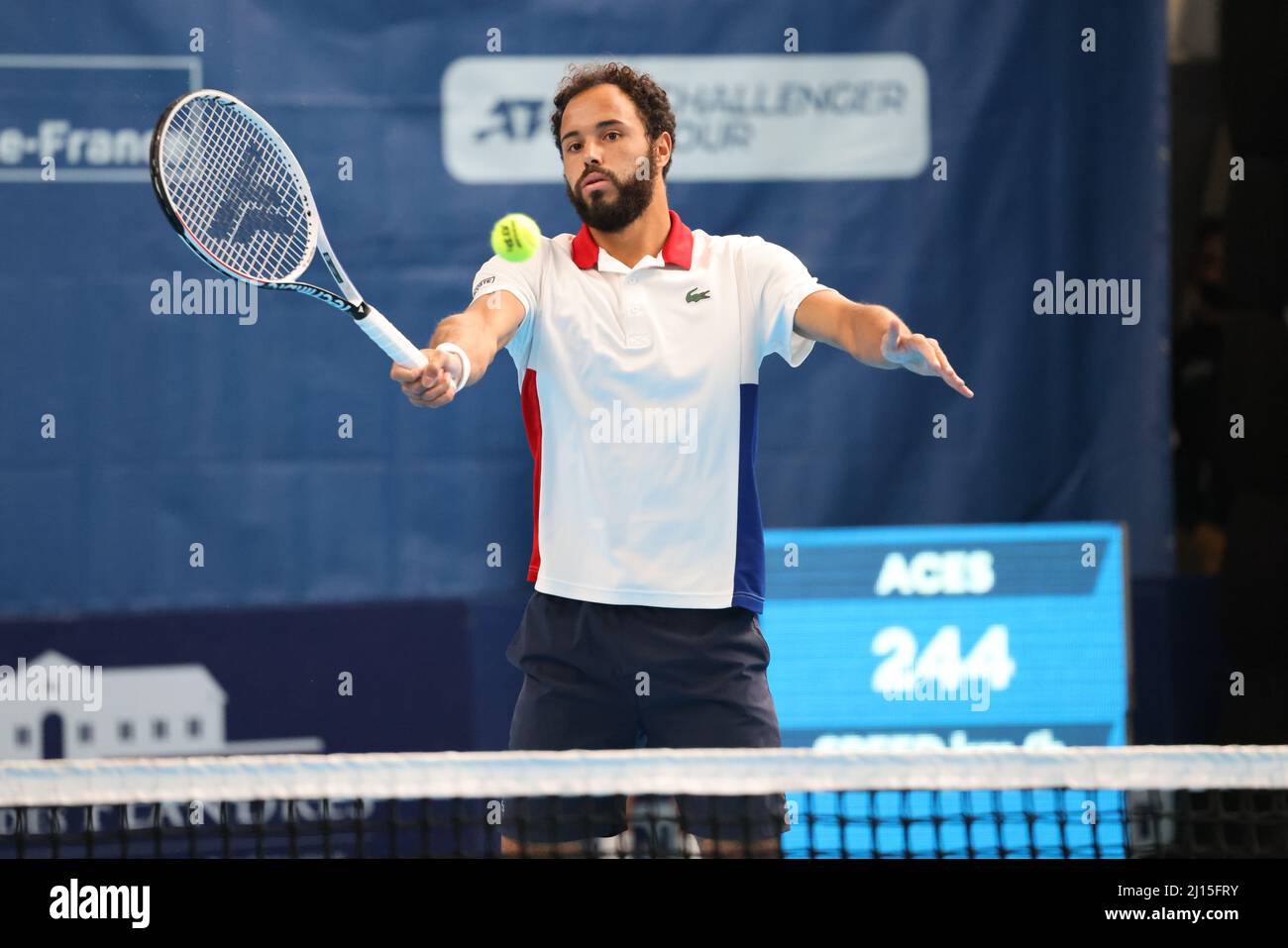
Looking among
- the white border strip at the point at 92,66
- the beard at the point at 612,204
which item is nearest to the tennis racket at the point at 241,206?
the beard at the point at 612,204

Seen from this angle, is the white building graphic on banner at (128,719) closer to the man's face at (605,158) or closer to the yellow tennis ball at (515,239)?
the yellow tennis ball at (515,239)

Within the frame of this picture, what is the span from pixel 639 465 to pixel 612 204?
1.98ft

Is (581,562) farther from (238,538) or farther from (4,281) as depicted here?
(4,281)

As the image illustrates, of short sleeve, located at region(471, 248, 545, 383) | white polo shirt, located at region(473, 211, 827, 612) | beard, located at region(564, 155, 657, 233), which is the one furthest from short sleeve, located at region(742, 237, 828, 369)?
short sleeve, located at region(471, 248, 545, 383)

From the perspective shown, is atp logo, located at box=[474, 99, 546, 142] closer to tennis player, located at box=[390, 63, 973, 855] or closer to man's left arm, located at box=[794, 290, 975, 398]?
tennis player, located at box=[390, 63, 973, 855]

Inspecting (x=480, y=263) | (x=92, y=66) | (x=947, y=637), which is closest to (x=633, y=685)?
(x=947, y=637)

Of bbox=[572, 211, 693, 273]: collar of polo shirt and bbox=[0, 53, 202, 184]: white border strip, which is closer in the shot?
bbox=[572, 211, 693, 273]: collar of polo shirt

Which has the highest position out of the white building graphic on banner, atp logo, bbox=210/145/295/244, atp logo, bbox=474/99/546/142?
atp logo, bbox=474/99/546/142

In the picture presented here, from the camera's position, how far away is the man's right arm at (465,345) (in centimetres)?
304

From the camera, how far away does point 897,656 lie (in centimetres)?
542

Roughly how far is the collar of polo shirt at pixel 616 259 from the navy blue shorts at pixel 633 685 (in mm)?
770

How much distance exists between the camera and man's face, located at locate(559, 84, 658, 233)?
3.50 m

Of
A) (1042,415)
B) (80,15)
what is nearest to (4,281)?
(80,15)

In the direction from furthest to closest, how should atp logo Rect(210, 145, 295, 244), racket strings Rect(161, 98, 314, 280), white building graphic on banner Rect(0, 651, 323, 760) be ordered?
1. white building graphic on banner Rect(0, 651, 323, 760)
2. atp logo Rect(210, 145, 295, 244)
3. racket strings Rect(161, 98, 314, 280)
